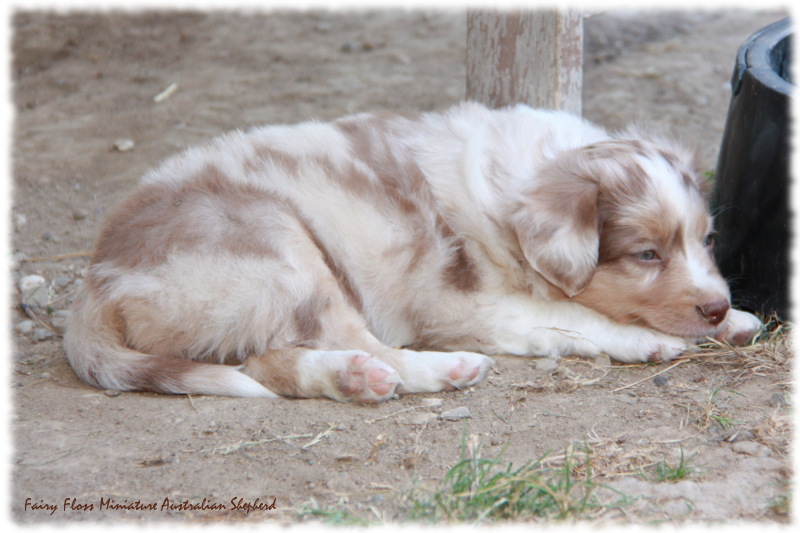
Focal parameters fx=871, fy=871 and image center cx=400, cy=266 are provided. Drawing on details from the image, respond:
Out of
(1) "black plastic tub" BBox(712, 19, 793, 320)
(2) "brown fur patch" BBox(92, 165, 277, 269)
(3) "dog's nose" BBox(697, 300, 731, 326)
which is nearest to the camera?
(2) "brown fur patch" BBox(92, 165, 277, 269)

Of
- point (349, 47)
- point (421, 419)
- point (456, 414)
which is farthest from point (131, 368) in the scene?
point (349, 47)

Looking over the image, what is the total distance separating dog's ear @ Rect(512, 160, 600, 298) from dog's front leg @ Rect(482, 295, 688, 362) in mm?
176

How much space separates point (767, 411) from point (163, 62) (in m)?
5.80

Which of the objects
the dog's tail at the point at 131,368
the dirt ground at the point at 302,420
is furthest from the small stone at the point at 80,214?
the dog's tail at the point at 131,368

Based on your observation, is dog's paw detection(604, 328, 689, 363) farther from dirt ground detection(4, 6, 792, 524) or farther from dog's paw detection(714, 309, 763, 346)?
dog's paw detection(714, 309, 763, 346)

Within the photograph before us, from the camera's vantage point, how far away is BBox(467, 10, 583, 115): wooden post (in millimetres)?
4129

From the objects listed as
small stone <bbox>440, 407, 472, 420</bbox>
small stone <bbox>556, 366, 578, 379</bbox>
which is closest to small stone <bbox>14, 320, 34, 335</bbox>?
small stone <bbox>440, 407, 472, 420</bbox>

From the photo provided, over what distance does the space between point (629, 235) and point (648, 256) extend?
136mm

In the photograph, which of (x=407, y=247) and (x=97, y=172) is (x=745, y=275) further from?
(x=97, y=172)

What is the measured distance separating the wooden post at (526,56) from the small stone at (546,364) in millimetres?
1353

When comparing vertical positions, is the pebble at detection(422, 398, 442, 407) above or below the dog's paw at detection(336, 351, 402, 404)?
below

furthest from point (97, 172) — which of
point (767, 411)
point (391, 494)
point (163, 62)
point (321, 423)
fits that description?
point (767, 411)

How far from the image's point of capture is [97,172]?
5.63 metres

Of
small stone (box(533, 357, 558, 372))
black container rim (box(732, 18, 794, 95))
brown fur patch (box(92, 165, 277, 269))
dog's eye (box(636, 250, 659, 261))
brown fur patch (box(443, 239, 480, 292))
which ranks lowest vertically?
small stone (box(533, 357, 558, 372))
